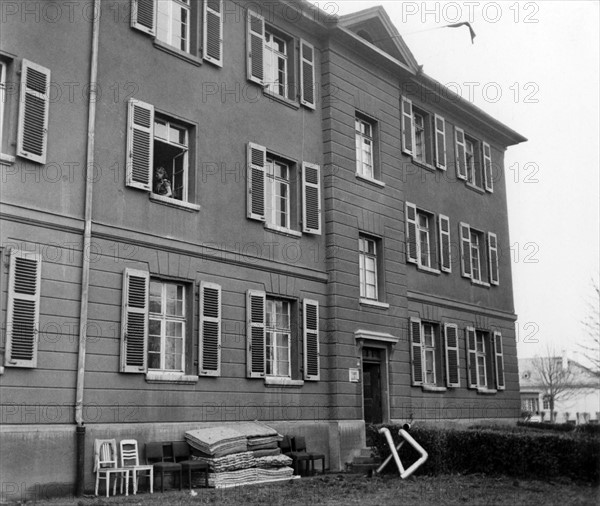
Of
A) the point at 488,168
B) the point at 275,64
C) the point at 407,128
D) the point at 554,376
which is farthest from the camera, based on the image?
the point at 554,376

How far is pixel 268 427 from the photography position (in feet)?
55.2

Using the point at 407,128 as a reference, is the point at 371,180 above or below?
below

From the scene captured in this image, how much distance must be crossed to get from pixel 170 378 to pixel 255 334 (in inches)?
99.2

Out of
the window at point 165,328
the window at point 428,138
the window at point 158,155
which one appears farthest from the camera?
the window at point 428,138

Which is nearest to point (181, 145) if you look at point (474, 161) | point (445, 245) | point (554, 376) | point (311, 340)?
point (311, 340)

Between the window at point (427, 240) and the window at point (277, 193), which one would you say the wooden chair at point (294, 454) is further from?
the window at point (427, 240)

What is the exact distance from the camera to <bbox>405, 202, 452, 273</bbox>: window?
23359mm

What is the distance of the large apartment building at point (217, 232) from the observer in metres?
13.6

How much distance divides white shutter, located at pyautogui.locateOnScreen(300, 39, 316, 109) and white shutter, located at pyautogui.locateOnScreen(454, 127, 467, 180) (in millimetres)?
8096

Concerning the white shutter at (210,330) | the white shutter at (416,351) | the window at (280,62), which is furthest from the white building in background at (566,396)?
the white shutter at (210,330)

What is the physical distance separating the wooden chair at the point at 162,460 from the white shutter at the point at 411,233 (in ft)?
33.6

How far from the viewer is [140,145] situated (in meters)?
15.5

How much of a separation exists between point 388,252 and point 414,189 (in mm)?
3147

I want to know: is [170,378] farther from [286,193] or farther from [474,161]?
[474,161]
